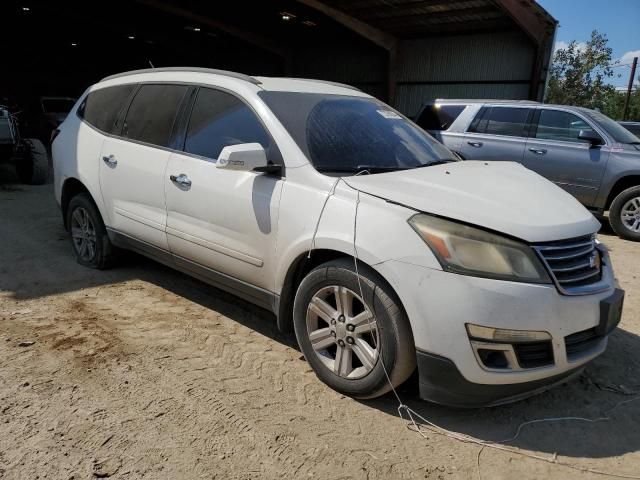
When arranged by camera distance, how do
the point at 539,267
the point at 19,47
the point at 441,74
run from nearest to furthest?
1. the point at 539,267
2. the point at 441,74
3. the point at 19,47

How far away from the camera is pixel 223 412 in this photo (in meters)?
2.72

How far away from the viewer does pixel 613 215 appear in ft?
24.0

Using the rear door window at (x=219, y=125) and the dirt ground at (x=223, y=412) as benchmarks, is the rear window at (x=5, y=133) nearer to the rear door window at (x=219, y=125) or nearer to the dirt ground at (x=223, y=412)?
the dirt ground at (x=223, y=412)

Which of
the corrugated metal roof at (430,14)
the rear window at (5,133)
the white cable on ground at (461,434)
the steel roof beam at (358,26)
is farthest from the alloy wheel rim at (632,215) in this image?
the steel roof beam at (358,26)

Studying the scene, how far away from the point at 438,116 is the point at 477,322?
7180 mm

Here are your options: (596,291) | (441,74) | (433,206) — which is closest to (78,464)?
(433,206)

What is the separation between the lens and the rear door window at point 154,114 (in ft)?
12.8

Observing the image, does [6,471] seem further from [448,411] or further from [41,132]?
[41,132]

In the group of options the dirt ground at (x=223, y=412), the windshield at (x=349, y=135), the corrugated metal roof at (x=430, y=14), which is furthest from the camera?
the corrugated metal roof at (x=430, y=14)

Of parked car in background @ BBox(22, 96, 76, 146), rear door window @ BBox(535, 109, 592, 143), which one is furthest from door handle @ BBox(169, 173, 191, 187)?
parked car in background @ BBox(22, 96, 76, 146)

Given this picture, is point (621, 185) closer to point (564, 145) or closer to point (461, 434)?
point (564, 145)

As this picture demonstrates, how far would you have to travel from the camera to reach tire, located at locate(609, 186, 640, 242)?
23.5 feet

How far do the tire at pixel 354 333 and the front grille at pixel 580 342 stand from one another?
77 centimetres

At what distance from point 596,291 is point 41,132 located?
17033 millimetres
